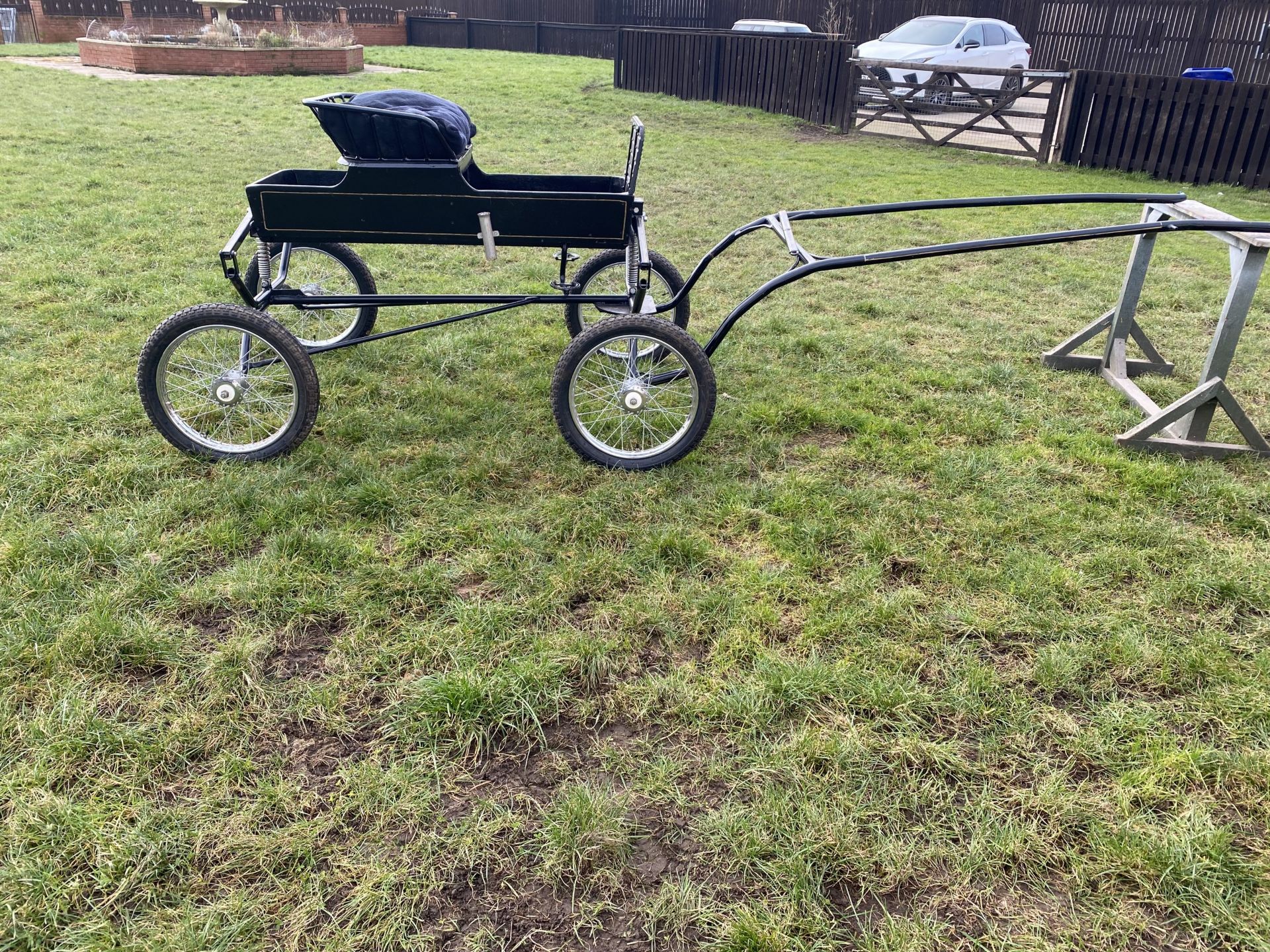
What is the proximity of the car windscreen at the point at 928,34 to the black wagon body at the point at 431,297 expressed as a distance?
49.1 feet

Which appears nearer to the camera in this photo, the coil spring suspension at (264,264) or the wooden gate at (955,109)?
the coil spring suspension at (264,264)

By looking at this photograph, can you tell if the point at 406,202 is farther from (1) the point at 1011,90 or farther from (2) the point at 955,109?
(2) the point at 955,109

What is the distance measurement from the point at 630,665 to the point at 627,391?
145 centimetres

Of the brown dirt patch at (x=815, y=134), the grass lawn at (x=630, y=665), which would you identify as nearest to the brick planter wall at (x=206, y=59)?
the brown dirt patch at (x=815, y=134)

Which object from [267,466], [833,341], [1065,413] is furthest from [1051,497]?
[267,466]

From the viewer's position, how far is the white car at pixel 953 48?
52.9 feet

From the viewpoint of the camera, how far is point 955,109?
1341cm

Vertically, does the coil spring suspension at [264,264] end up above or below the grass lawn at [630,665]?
above

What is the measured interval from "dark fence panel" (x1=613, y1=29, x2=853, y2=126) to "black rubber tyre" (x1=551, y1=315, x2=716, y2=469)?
12356 mm

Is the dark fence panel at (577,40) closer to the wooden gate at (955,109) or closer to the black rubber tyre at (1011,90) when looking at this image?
the wooden gate at (955,109)

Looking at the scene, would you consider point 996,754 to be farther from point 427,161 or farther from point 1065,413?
point 427,161

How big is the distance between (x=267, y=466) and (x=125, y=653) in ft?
4.00

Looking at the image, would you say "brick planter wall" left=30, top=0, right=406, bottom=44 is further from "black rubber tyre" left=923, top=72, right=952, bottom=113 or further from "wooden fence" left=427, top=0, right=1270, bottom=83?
"black rubber tyre" left=923, top=72, right=952, bottom=113

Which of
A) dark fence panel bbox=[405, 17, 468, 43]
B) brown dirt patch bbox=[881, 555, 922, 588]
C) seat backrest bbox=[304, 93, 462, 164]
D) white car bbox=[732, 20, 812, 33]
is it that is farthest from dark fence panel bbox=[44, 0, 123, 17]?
brown dirt patch bbox=[881, 555, 922, 588]
